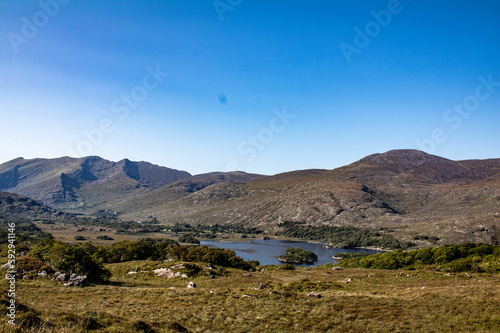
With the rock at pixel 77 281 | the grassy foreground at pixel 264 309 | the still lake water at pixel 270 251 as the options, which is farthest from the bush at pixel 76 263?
the still lake water at pixel 270 251

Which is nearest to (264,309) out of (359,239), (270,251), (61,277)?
(61,277)

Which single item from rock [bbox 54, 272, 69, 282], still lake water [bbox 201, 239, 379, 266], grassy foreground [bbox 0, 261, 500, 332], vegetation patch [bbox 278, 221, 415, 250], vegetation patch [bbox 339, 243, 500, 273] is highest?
rock [bbox 54, 272, 69, 282]

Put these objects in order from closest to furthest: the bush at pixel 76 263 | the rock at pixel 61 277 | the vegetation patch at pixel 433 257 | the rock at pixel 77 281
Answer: the rock at pixel 77 281, the rock at pixel 61 277, the bush at pixel 76 263, the vegetation patch at pixel 433 257

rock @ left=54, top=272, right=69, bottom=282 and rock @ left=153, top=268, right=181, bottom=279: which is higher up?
rock @ left=54, top=272, right=69, bottom=282

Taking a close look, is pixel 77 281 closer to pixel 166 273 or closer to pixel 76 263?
pixel 76 263

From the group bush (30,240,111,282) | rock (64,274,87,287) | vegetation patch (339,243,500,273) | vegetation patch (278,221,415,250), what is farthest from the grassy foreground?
vegetation patch (278,221,415,250)

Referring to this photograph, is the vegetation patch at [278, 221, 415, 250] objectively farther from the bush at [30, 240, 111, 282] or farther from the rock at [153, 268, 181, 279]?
the bush at [30, 240, 111, 282]

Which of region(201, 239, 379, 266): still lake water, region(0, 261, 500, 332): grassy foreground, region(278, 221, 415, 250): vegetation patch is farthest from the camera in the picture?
region(278, 221, 415, 250): vegetation patch

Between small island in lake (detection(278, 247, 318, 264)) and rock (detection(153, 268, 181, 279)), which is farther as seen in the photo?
small island in lake (detection(278, 247, 318, 264))

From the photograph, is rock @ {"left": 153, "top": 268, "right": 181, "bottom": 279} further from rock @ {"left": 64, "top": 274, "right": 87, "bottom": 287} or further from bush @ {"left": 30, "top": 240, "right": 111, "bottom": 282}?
rock @ {"left": 64, "top": 274, "right": 87, "bottom": 287}

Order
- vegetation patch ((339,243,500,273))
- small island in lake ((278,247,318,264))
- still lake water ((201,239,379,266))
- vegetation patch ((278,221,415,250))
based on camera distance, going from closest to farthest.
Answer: vegetation patch ((339,243,500,273)), small island in lake ((278,247,318,264)), still lake water ((201,239,379,266)), vegetation patch ((278,221,415,250))

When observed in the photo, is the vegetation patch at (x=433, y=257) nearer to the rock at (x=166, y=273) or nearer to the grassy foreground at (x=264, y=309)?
the grassy foreground at (x=264, y=309)

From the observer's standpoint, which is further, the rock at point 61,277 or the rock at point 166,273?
the rock at point 166,273

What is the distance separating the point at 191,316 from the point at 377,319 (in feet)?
47.3
